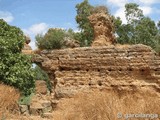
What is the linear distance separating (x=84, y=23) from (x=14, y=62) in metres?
13.5

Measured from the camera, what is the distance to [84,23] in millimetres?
28203

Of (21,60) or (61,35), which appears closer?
(21,60)

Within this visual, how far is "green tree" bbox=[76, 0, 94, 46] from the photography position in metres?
26.8

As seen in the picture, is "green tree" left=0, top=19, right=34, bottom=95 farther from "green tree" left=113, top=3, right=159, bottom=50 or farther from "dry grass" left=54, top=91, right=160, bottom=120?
"green tree" left=113, top=3, right=159, bottom=50

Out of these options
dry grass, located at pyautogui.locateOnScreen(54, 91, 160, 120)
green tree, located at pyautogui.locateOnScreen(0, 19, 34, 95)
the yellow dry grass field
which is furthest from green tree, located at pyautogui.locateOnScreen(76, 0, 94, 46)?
dry grass, located at pyautogui.locateOnScreen(54, 91, 160, 120)

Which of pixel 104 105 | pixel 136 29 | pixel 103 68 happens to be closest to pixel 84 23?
pixel 136 29

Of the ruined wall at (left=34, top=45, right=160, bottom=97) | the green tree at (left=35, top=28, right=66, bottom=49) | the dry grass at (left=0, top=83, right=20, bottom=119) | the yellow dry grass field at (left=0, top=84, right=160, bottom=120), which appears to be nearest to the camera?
the yellow dry grass field at (left=0, top=84, right=160, bottom=120)

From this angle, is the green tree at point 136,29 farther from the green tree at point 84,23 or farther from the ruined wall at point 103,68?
the ruined wall at point 103,68

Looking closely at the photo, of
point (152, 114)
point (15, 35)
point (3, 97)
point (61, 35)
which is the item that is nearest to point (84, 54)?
point (3, 97)

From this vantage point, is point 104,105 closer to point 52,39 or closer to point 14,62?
point 14,62

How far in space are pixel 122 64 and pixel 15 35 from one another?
630 centimetres

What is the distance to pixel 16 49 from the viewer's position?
16.0m

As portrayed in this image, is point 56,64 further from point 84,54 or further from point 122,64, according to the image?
point 122,64

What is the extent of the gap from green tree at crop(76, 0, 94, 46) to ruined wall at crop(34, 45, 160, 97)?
12184 millimetres
